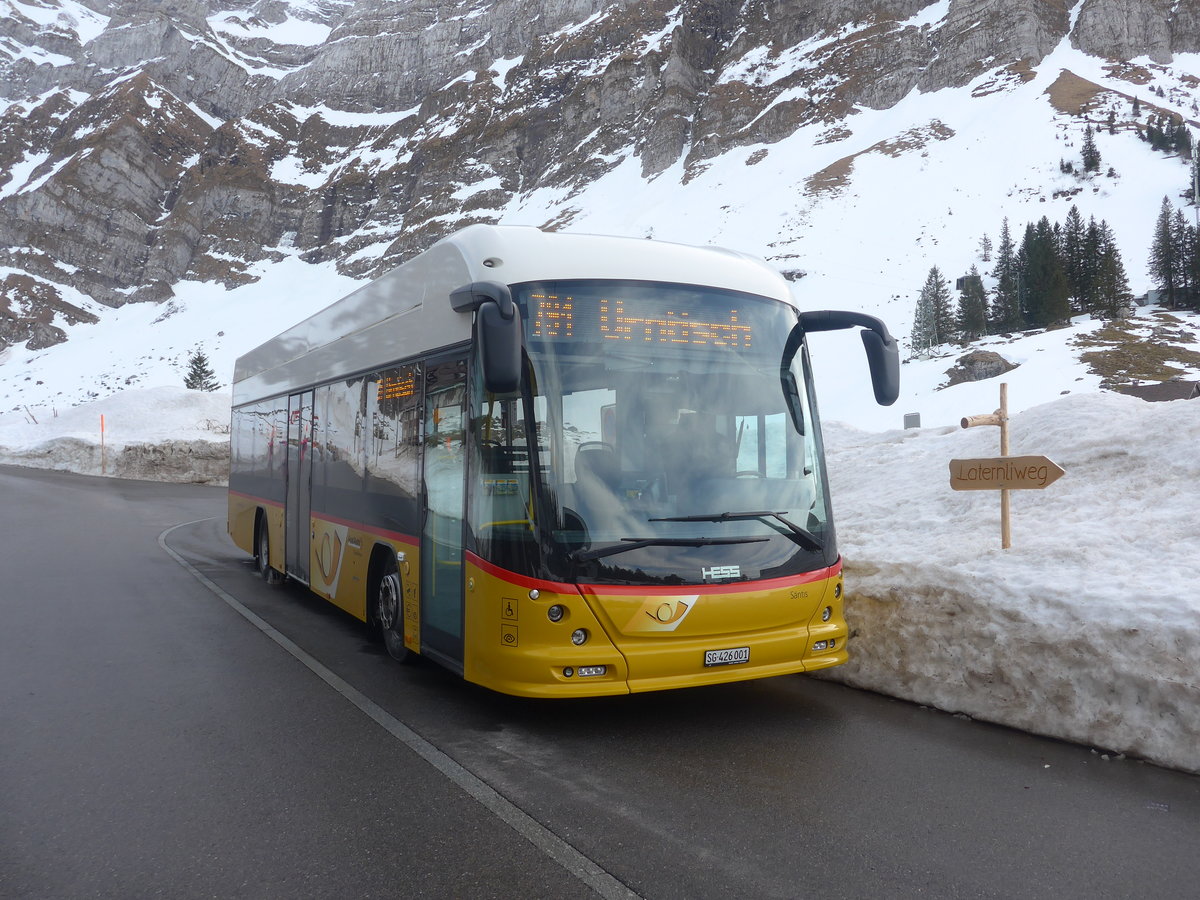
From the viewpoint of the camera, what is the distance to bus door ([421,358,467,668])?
17.7 feet

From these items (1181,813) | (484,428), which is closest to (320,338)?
(484,428)

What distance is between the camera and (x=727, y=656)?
5047 millimetres

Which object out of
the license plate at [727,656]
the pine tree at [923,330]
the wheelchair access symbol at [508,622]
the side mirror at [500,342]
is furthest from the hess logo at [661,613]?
the pine tree at [923,330]

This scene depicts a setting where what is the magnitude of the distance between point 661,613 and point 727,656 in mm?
499

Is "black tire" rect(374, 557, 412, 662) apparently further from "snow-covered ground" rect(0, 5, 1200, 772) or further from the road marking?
"snow-covered ground" rect(0, 5, 1200, 772)

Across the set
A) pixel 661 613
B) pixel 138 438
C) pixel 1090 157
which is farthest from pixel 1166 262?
pixel 661 613

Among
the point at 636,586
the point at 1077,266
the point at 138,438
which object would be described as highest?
the point at 1077,266

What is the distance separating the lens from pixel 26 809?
13.3 feet

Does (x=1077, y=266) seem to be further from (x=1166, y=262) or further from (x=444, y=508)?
(x=444, y=508)

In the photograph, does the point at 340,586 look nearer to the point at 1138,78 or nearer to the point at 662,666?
the point at 662,666

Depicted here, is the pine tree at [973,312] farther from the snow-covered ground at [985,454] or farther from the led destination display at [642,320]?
the led destination display at [642,320]

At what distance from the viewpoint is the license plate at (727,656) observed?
500cm

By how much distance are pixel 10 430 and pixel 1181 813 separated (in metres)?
43.4

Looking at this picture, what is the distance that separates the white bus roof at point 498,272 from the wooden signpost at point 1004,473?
2103mm
